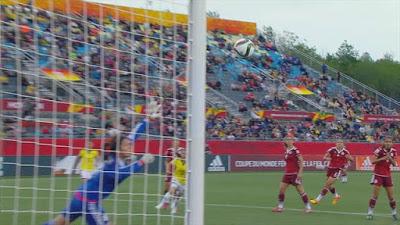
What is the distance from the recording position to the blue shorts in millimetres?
9461

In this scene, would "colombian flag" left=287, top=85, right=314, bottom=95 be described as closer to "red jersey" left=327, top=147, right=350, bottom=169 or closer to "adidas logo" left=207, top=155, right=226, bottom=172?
"adidas logo" left=207, top=155, right=226, bottom=172

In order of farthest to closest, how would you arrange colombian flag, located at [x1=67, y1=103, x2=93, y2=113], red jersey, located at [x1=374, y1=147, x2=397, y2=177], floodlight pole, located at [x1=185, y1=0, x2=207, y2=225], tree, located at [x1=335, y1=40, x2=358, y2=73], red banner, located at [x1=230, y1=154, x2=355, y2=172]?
tree, located at [x1=335, y1=40, x2=358, y2=73] → red banner, located at [x1=230, y1=154, x2=355, y2=172] → red jersey, located at [x1=374, y1=147, x2=397, y2=177] → colombian flag, located at [x1=67, y1=103, x2=93, y2=113] → floodlight pole, located at [x1=185, y1=0, x2=207, y2=225]

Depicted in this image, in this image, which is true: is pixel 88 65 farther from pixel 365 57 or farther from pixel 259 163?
pixel 365 57

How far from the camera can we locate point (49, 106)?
8.43 metres

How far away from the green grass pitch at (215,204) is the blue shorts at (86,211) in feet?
2.48

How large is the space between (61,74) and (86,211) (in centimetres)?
179

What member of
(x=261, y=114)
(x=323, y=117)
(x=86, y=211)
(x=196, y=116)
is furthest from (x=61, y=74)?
(x=323, y=117)

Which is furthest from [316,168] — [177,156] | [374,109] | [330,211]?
[177,156]

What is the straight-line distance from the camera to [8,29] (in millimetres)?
7719

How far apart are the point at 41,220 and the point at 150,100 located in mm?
7996

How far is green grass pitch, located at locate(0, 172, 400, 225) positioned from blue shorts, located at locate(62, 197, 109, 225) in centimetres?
76

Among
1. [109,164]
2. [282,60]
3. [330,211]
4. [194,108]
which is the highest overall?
[282,60]

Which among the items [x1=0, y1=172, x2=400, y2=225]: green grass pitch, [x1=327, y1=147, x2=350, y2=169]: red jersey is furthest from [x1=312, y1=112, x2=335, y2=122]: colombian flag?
[x1=327, y1=147, x2=350, y2=169]: red jersey

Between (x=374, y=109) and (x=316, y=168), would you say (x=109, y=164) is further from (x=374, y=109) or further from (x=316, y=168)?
(x=374, y=109)
